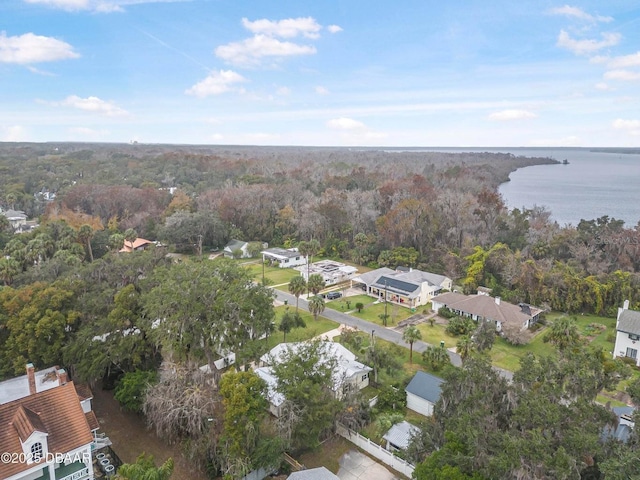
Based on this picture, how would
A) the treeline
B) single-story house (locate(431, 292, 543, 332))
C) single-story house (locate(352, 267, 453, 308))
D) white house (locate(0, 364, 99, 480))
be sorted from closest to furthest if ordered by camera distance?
white house (locate(0, 364, 99, 480)) < single-story house (locate(431, 292, 543, 332)) < the treeline < single-story house (locate(352, 267, 453, 308))

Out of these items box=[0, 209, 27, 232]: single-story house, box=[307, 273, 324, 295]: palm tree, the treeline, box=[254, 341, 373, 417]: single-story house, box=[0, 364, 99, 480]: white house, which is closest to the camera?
box=[0, 364, 99, 480]: white house

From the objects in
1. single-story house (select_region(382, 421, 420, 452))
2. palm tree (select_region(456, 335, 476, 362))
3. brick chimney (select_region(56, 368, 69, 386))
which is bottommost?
single-story house (select_region(382, 421, 420, 452))

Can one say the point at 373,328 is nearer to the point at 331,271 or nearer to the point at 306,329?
the point at 306,329

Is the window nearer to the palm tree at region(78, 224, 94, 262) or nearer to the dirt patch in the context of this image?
the dirt patch

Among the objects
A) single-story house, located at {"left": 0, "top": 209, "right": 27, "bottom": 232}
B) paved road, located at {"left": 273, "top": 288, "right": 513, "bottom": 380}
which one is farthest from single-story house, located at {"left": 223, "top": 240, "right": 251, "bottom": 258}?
single-story house, located at {"left": 0, "top": 209, "right": 27, "bottom": 232}

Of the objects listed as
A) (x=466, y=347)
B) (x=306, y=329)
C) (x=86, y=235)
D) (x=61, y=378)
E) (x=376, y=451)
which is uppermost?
(x=86, y=235)

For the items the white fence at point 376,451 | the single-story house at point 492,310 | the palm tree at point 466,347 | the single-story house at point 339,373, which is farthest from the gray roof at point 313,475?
the single-story house at point 492,310

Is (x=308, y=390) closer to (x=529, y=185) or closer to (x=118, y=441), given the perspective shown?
(x=118, y=441)

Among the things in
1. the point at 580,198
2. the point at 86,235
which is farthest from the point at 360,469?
the point at 580,198
